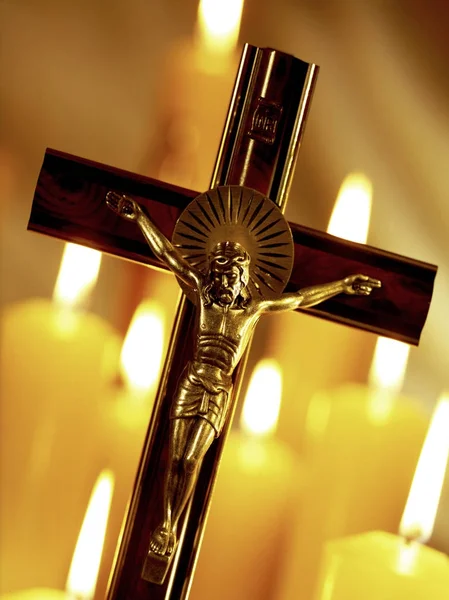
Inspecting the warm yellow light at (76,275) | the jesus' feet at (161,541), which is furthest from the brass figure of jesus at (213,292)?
the warm yellow light at (76,275)

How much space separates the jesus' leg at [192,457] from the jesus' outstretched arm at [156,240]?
0.42ft

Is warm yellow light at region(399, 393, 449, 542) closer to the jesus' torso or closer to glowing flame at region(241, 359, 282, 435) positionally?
glowing flame at region(241, 359, 282, 435)

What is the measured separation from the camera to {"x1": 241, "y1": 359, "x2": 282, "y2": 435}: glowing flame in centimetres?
121

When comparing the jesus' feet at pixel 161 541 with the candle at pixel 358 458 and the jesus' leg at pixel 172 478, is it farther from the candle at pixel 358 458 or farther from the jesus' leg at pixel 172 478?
the candle at pixel 358 458

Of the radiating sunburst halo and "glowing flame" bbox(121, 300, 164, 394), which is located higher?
the radiating sunburst halo

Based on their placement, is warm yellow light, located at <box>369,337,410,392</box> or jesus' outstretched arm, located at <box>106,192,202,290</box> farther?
warm yellow light, located at <box>369,337,410,392</box>

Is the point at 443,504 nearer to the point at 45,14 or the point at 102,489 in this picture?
the point at 102,489

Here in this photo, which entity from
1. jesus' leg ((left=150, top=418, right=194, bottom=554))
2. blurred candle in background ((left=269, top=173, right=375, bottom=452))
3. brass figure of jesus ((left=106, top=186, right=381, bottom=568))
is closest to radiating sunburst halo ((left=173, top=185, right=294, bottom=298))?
brass figure of jesus ((left=106, top=186, right=381, bottom=568))

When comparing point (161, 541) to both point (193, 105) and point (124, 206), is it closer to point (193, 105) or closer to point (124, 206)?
point (124, 206)

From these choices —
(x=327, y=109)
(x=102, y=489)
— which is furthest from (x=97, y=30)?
(x=102, y=489)

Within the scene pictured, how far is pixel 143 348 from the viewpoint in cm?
121

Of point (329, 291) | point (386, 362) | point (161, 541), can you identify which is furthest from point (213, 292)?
point (386, 362)

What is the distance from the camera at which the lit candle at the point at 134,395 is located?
1.20m

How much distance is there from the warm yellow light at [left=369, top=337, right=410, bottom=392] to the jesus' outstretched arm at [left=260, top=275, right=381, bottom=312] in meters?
0.20
